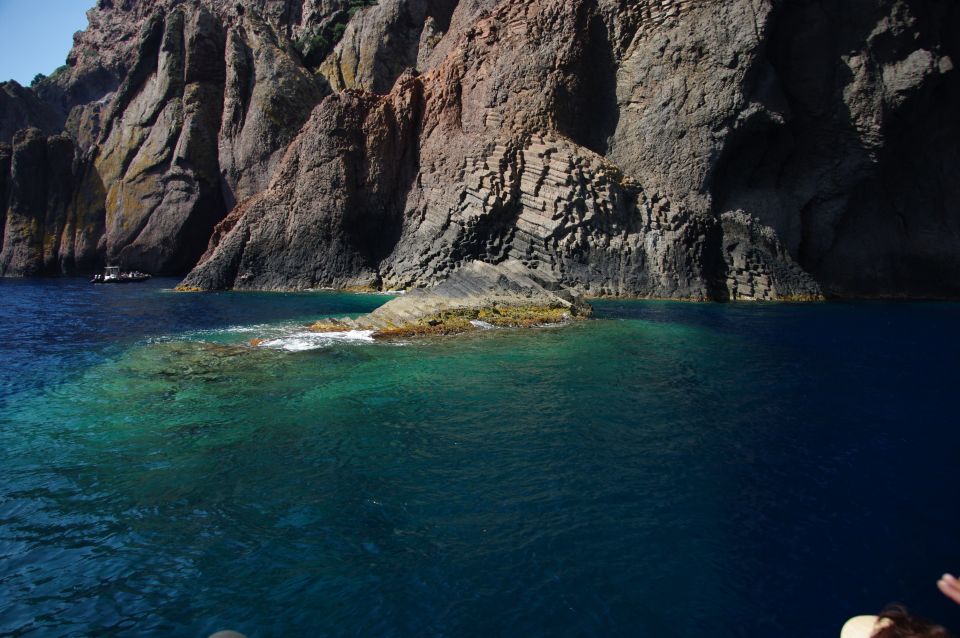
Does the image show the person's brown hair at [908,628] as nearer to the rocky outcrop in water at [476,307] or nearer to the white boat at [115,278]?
the rocky outcrop in water at [476,307]

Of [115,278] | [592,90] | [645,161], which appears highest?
[592,90]

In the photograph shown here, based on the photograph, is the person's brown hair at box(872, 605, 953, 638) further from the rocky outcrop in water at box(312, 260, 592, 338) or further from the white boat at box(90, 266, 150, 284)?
the white boat at box(90, 266, 150, 284)

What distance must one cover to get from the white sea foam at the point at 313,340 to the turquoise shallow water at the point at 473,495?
2.32 m

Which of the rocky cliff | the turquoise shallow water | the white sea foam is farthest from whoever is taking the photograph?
the rocky cliff

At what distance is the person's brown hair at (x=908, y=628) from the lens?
11.7 ft

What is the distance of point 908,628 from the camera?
145 inches

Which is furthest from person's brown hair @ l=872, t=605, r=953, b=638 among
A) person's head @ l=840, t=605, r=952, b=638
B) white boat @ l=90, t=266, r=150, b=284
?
white boat @ l=90, t=266, r=150, b=284

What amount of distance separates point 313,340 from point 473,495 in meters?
14.1

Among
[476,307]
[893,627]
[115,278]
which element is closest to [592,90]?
[476,307]

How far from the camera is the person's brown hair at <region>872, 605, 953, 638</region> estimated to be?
11.7 ft


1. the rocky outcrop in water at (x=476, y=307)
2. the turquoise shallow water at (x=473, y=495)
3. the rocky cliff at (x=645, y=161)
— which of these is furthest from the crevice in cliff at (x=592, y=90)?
the turquoise shallow water at (x=473, y=495)

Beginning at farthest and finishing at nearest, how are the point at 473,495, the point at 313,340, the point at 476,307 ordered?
1. the point at 476,307
2. the point at 313,340
3. the point at 473,495

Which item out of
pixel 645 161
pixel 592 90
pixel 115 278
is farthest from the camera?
pixel 115 278

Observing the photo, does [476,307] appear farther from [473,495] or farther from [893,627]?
[893,627]
